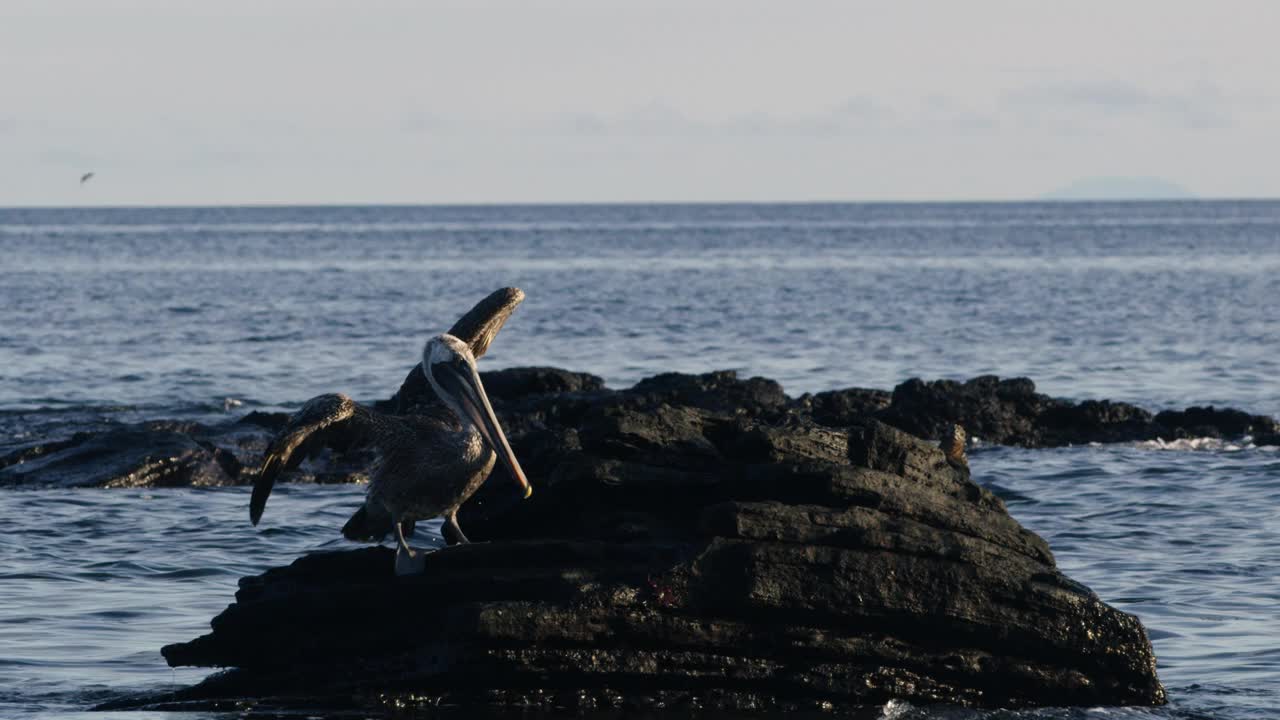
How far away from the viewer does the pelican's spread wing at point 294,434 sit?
10.1 m

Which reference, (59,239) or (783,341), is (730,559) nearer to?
(783,341)

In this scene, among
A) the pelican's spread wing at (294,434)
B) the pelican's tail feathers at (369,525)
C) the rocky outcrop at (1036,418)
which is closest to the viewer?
the pelican's spread wing at (294,434)

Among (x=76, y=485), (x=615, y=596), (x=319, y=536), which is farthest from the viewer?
(x=76, y=485)

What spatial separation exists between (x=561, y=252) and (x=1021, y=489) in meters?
101

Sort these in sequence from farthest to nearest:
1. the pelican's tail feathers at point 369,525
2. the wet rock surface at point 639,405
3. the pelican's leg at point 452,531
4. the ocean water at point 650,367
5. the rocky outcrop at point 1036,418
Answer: the rocky outcrop at point 1036,418 → the wet rock surface at point 639,405 → the ocean water at point 650,367 → the pelican's tail feathers at point 369,525 → the pelican's leg at point 452,531

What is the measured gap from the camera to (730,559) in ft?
33.3

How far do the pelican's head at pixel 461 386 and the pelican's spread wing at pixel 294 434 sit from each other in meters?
0.74

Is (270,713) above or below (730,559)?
below

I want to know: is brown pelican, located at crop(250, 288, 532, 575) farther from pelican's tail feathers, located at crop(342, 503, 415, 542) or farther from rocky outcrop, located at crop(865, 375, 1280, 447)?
rocky outcrop, located at crop(865, 375, 1280, 447)

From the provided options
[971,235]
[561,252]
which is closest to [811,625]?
[561,252]

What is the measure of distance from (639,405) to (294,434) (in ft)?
35.1

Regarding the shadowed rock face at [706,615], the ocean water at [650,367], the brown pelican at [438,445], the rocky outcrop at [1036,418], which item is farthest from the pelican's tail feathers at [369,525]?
the rocky outcrop at [1036,418]

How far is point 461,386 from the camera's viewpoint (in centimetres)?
1073

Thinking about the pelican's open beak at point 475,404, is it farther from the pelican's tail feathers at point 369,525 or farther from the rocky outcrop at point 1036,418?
the rocky outcrop at point 1036,418
